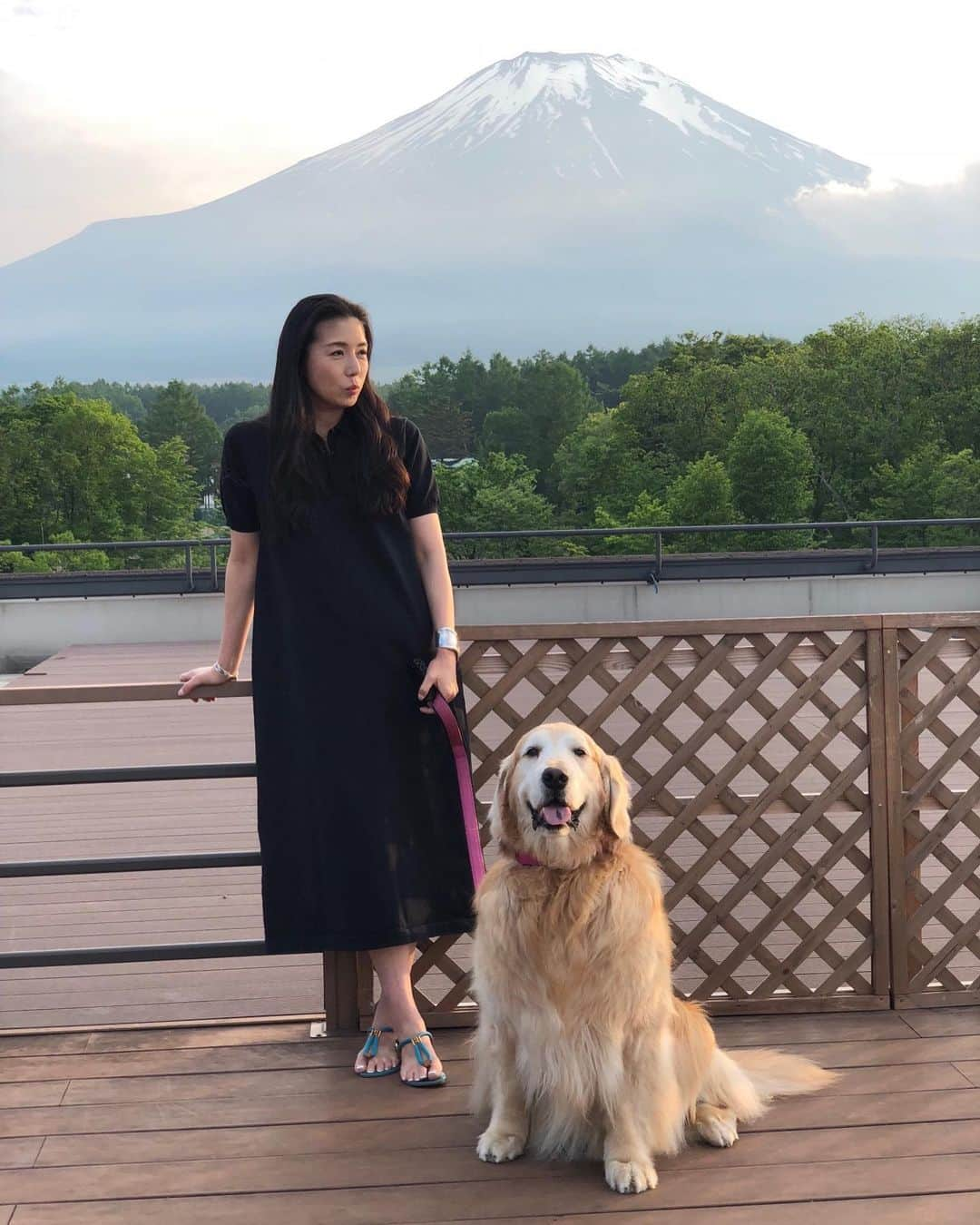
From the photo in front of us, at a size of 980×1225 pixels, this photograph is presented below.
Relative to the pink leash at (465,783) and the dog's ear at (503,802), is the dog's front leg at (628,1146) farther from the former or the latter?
the pink leash at (465,783)

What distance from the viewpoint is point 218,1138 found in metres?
2.49

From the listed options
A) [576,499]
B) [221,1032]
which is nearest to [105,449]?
[576,499]

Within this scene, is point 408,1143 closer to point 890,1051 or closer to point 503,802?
point 503,802

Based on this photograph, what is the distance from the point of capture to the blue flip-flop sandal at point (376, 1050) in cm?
276

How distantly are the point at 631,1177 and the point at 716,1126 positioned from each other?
230 mm

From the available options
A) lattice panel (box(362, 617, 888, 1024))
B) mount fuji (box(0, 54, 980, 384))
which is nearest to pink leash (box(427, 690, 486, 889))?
lattice panel (box(362, 617, 888, 1024))

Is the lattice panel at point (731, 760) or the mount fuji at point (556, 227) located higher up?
the mount fuji at point (556, 227)

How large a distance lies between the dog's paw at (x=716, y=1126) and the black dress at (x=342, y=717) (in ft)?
2.19

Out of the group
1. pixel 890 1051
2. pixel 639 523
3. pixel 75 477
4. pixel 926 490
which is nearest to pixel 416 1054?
pixel 890 1051

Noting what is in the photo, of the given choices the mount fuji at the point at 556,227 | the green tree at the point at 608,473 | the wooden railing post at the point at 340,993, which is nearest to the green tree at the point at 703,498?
the green tree at the point at 608,473

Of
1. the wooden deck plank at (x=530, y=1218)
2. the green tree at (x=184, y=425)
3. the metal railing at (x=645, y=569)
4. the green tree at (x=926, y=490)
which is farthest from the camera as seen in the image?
the green tree at (x=184, y=425)

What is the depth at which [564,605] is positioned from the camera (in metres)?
12.5

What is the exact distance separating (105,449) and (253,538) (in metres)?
36.1

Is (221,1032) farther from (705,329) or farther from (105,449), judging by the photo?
(705,329)
